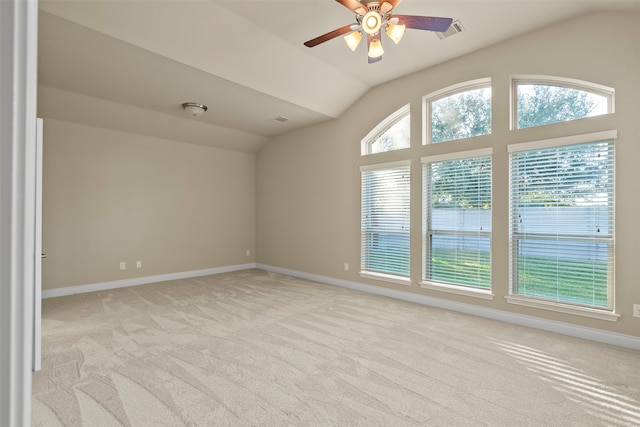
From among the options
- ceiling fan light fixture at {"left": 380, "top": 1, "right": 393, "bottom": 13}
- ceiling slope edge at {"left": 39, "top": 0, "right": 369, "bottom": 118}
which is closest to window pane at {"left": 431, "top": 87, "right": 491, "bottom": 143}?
ceiling slope edge at {"left": 39, "top": 0, "right": 369, "bottom": 118}

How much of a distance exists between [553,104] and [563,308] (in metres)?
2.24

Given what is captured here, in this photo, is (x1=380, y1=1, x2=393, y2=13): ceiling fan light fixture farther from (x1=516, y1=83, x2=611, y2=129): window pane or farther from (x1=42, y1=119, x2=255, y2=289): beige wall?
(x1=42, y1=119, x2=255, y2=289): beige wall

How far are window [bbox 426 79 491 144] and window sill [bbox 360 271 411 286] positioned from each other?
203 cm

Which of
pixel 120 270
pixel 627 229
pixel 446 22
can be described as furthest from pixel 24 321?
pixel 120 270

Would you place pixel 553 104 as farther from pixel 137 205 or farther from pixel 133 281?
pixel 133 281

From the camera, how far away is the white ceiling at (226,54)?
120 inches

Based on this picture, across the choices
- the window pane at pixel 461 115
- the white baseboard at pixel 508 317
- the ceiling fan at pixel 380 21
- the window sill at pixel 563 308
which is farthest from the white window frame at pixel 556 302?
the ceiling fan at pixel 380 21

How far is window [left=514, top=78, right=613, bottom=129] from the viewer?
130 inches

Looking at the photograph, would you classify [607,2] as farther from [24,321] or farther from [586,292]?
[24,321]

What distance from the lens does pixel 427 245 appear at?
455cm

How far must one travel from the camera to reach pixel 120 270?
5.41 m

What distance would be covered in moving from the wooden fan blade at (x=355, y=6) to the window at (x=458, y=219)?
2.29 m

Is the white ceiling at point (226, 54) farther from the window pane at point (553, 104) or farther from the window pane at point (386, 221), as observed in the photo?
the window pane at point (386, 221)

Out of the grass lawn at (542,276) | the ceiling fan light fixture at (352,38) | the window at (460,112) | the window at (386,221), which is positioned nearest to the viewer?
the ceiling fan light fixture at (352,38)
